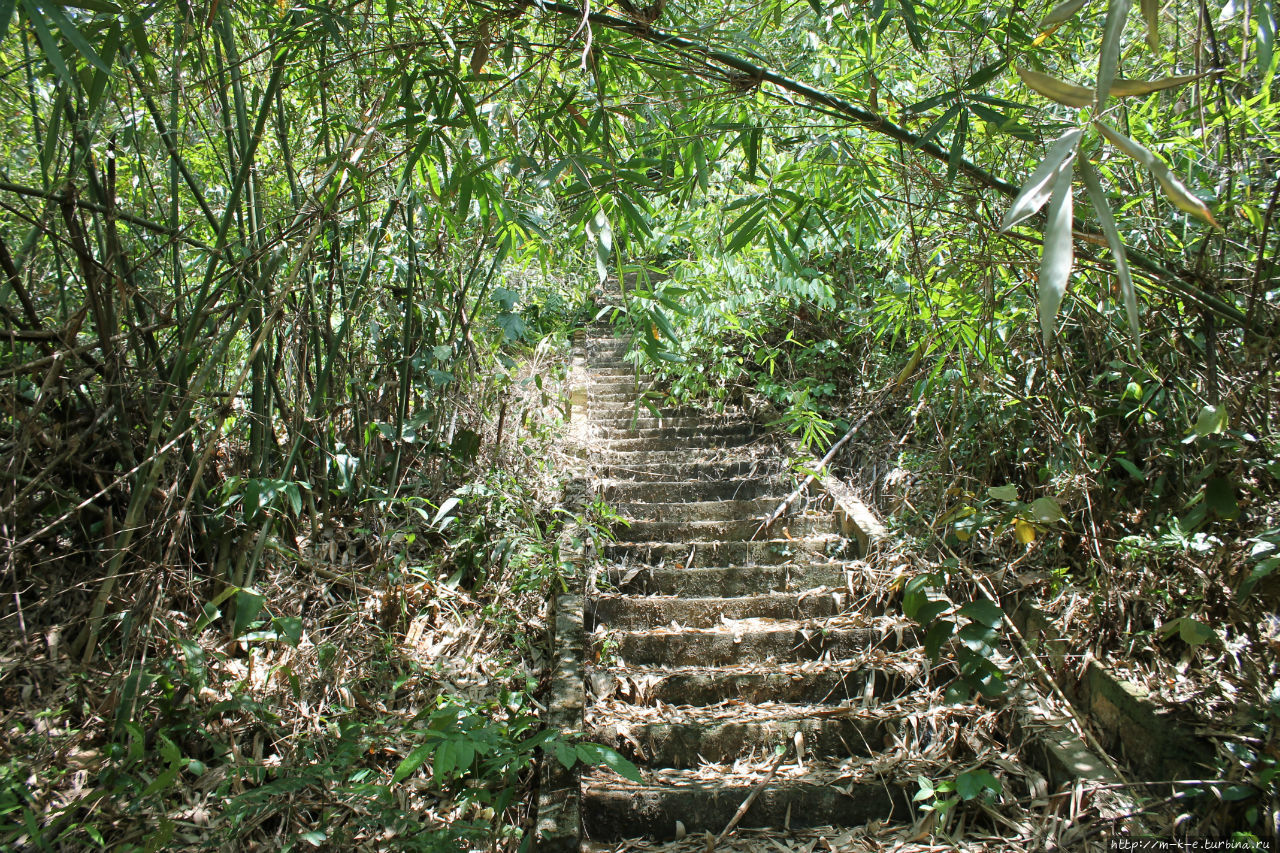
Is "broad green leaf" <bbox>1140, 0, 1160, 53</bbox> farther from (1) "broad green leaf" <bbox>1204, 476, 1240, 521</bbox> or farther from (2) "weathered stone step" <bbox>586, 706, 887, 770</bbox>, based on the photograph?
(2) "weathered stone step" <bbox>586, 706, 887, 770</bbox>

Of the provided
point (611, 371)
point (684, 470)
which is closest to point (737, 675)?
point (684, 470)

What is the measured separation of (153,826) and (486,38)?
6.76 feet

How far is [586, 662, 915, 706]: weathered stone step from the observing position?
2623 mm

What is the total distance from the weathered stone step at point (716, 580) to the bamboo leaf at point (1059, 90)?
2.70m

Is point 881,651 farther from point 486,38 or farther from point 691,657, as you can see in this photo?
point 486,38

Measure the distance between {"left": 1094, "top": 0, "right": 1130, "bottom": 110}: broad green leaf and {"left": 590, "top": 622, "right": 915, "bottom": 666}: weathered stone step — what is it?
7.84ft

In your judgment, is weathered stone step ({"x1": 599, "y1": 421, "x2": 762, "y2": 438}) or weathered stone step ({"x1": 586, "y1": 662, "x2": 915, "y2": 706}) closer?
weathered stone step ({"x1": 586, "y1": 662, "x2": 915, "y2": 706})

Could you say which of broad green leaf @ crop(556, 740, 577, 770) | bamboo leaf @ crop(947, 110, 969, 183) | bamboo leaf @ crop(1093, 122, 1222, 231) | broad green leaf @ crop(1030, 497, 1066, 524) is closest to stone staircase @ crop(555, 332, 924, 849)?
broad green leaf @ crop(556, 740, 577, 770)

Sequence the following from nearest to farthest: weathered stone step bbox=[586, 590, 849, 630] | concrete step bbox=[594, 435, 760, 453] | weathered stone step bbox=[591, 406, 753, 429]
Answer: weathered stone step bbox=[586, 590, 849, 630]
concrete step bbox=[594, 435, 760, 453]
weathered stone step bbox=[591, 406, 753, 429]

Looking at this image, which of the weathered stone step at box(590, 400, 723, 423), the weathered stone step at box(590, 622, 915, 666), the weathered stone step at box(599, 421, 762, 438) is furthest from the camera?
the weathered stone step at box(590, 400, 723, 423)

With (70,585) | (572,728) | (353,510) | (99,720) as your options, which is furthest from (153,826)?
(353,510)

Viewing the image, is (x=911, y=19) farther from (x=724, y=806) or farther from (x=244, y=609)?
(x=244, y=609)

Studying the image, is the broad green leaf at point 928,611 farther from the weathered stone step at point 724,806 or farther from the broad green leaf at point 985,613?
the weathered stone step at point 724,806

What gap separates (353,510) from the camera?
2850 millimetres
